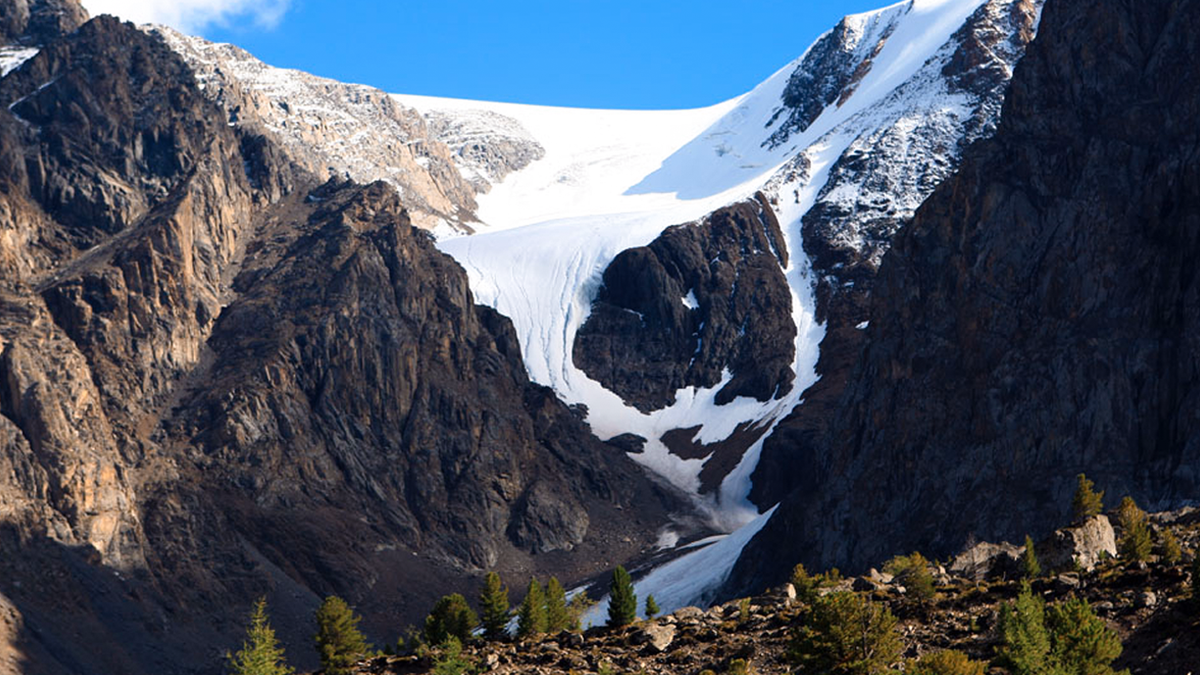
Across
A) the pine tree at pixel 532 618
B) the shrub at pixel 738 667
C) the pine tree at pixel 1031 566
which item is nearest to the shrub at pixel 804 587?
the shrub at pixel 738 667

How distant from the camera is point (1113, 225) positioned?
185m

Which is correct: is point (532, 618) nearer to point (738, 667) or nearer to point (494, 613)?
point (494, 613)

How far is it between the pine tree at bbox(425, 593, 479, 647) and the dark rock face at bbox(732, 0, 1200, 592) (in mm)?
90382

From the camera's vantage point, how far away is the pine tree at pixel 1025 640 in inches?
2062

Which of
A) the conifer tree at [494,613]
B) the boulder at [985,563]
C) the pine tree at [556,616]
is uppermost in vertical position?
the conifer tree at [494,613]

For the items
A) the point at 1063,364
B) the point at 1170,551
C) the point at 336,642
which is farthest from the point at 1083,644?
the point at 1063,364

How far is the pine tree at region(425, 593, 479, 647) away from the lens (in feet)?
293

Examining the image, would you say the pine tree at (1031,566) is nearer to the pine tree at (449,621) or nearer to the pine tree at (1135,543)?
the pine tree at (1135,543)

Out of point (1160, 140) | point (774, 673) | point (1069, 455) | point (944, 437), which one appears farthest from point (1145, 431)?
point (774, 673)

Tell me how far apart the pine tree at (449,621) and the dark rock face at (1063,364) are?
9038 cm

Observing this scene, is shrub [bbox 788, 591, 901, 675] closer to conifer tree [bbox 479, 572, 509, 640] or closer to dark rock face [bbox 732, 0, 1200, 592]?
→ conifer tree [bbox 479, 572, 509, 640]

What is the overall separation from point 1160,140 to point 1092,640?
15062 centimetres

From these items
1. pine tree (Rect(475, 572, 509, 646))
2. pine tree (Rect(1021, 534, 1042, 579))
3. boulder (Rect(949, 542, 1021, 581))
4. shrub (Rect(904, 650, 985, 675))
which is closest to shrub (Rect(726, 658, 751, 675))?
shrub (Rect(904, 650, 985, 675))

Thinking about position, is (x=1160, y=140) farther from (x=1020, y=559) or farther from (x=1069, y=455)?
(x=1020, y=559)
